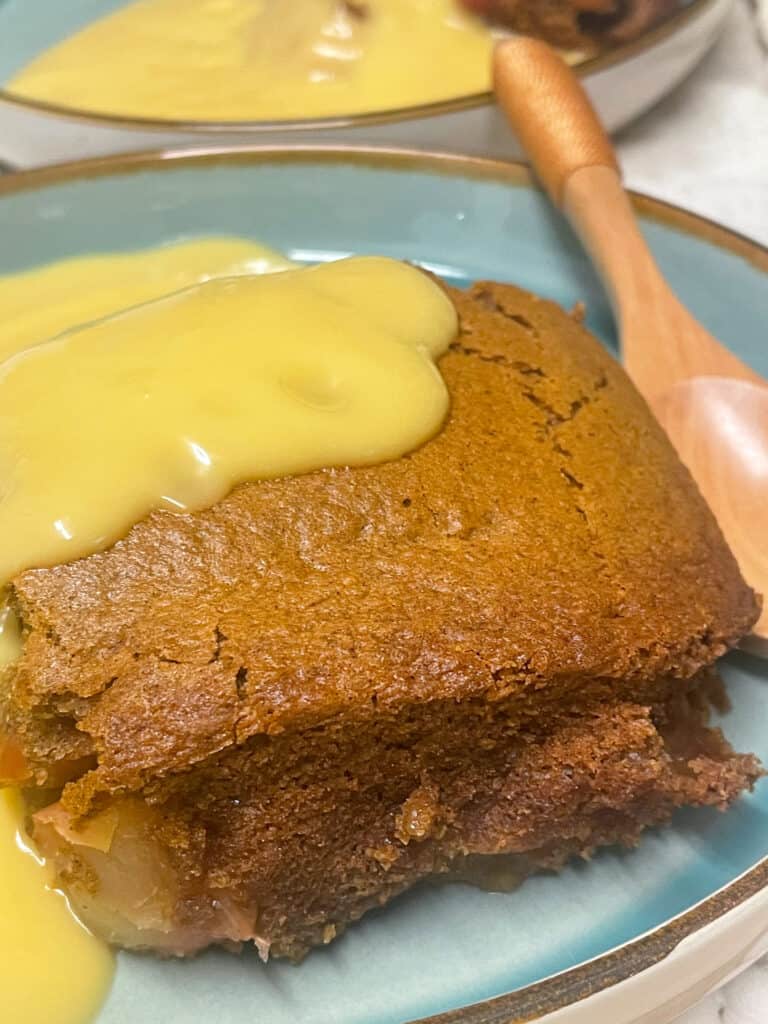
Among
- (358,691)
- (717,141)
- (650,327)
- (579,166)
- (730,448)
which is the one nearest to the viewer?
(358,691)

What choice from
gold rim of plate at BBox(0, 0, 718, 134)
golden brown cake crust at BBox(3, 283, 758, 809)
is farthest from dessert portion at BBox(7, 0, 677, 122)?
golden brown cake crust at BBox(3, 283, 758, 809)

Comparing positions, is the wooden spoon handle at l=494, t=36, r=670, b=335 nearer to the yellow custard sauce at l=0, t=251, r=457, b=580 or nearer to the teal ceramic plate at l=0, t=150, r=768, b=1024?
the teal ceramic plate at l=0, t=150, r=768, b=1024

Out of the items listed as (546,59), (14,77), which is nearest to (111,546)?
(546,59)

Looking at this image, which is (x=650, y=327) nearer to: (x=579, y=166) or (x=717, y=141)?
(x=579, y=166)

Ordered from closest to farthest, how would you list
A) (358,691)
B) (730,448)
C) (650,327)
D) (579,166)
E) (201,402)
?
(358,691), (201,402), (730,448), (650,327), (579,166)

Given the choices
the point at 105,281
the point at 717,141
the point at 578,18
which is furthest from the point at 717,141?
the point at 105,281

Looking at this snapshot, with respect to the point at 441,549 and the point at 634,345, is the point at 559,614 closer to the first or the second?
the point at 441,549
